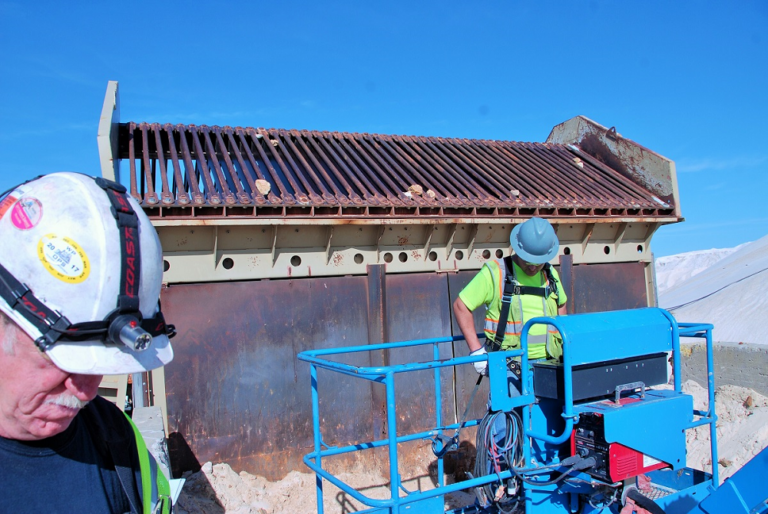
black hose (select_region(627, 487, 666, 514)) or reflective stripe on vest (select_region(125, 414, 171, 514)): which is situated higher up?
reflective stripe on vest (select_region(125, 414, 171, 514))

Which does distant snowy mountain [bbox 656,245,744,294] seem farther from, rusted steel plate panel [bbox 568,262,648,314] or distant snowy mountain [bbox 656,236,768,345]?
rusted steel plate panel [bbox 568,262,648,314]

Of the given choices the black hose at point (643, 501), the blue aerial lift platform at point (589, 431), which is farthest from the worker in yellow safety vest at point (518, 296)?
the black hose at point (643, 501)

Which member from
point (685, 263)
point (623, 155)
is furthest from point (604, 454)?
point (685, 263)

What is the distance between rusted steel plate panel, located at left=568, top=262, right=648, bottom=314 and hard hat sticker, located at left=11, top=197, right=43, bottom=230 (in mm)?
6603

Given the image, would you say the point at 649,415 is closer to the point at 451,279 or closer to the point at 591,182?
the point at 451,279

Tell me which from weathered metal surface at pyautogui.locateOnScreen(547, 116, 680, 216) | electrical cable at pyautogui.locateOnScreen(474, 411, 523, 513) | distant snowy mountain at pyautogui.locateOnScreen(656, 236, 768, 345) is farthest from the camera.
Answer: distant snowy mountain at pyautogui.locateOnScreen(656, 236, 768, 345)

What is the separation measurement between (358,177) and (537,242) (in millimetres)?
3162

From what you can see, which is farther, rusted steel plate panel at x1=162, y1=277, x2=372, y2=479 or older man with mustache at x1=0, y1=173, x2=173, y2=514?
rusted steel plate panel at x1=162, y1=277, x2=372, y2=479

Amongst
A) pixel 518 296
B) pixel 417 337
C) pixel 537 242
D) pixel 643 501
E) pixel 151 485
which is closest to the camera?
pixel 151 485

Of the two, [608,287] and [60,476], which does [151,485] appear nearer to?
[60,476]

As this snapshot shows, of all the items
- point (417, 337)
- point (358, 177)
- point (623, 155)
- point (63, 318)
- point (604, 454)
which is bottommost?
point (604, 454)

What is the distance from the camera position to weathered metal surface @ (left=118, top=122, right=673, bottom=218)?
5754mm

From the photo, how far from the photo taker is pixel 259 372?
5738 mm

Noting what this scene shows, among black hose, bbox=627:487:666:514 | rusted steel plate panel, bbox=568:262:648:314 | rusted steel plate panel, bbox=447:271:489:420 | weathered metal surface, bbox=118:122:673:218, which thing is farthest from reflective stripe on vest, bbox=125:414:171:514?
rusted steel plate panel, bbox=568:262:648:314
